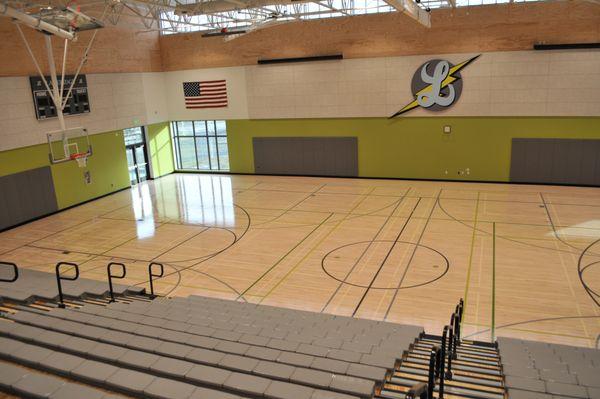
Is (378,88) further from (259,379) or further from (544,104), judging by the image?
(259,379)

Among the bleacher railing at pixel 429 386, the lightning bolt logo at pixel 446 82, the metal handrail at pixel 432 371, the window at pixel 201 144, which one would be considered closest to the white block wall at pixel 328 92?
the lightning bolt logo at pixel 446 82

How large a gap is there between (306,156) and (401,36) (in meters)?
7.67

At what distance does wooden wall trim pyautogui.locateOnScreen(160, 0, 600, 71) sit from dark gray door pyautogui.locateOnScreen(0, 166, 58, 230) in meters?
10.3

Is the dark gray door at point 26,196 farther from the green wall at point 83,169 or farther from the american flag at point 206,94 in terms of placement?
the american flag at point 206,94

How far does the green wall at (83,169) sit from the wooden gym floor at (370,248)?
945 millimetres

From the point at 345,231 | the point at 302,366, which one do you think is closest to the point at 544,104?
the point at 345,231

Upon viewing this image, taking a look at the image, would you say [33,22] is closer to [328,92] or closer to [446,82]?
[328,92]

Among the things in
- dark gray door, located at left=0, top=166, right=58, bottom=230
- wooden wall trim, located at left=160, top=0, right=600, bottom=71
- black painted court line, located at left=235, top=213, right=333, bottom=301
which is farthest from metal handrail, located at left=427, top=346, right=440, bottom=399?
wooden wall trim, located at left=160, top=0, right=600, bottom=71

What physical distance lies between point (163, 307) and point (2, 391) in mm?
4520

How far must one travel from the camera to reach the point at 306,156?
2642 centimetres

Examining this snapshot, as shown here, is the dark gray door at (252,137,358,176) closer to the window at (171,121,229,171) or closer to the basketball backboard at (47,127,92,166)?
the window at (171,121,229,171)

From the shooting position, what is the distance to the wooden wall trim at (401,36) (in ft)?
67.1

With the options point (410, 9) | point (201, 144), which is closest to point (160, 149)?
point (201, 144)

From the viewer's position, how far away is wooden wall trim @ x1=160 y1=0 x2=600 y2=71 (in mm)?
20438
